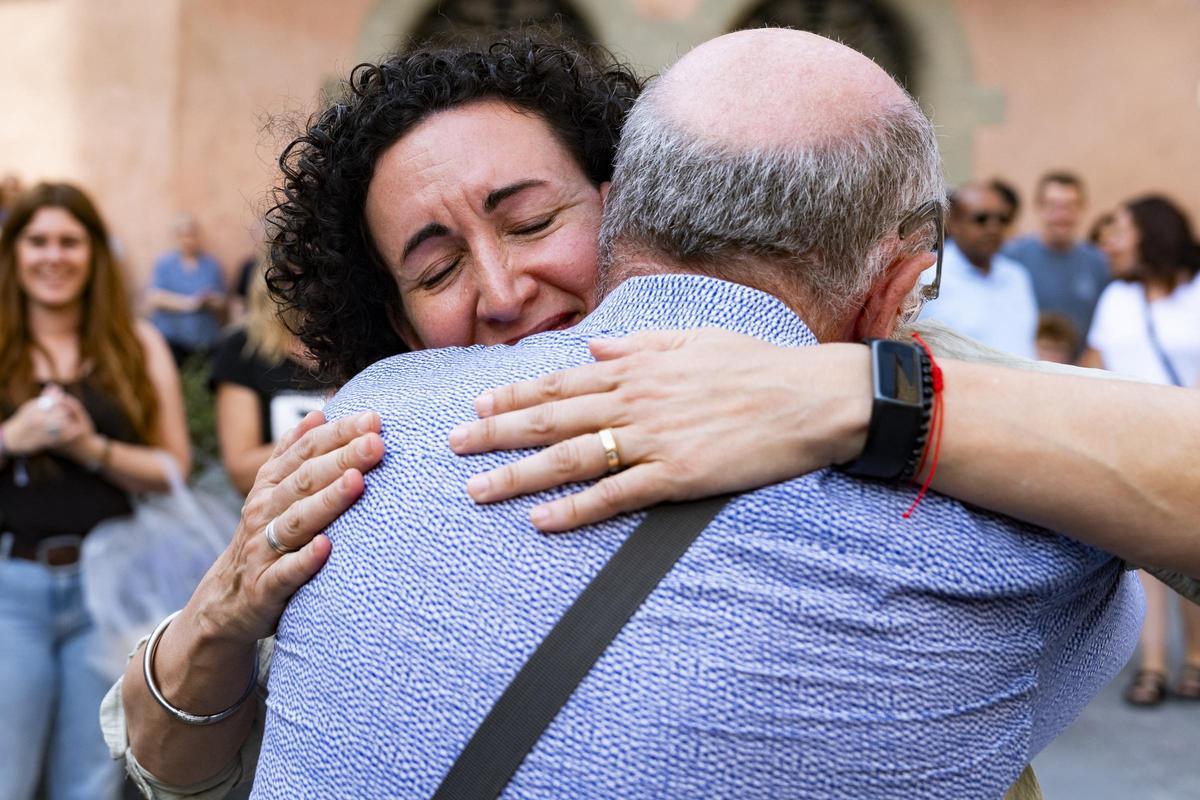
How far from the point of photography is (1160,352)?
20.4ft

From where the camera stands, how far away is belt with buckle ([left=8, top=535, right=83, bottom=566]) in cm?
399

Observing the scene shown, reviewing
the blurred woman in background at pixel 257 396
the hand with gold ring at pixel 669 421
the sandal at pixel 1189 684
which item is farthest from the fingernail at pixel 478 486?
the sandal at pixel 1189 684

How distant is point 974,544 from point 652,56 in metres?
10.3

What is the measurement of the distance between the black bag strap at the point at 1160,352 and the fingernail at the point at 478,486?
18.2 feet

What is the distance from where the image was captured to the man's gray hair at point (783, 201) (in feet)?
4.53

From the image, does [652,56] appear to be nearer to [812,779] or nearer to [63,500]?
[63,500]

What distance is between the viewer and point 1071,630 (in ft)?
4.59

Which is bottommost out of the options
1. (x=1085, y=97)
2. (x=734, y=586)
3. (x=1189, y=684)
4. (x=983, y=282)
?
(x=1189, y=684)

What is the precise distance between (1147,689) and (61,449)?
4.67 meters

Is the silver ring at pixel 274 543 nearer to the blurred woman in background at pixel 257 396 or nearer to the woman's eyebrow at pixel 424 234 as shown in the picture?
the woman's eyebrow at pixel 424 234

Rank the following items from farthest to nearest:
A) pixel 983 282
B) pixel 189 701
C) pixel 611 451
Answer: pixel 983 282
pixel 189 701
pixel 611 451

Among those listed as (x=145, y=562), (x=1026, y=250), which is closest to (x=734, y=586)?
(x=145, y=562)

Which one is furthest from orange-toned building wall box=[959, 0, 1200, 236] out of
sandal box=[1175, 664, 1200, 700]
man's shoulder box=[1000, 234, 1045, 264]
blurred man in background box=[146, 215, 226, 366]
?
blurred man in background box=[146, 215, 226, 366]

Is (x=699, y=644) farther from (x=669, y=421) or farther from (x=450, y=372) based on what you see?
(x=450, y=372)
